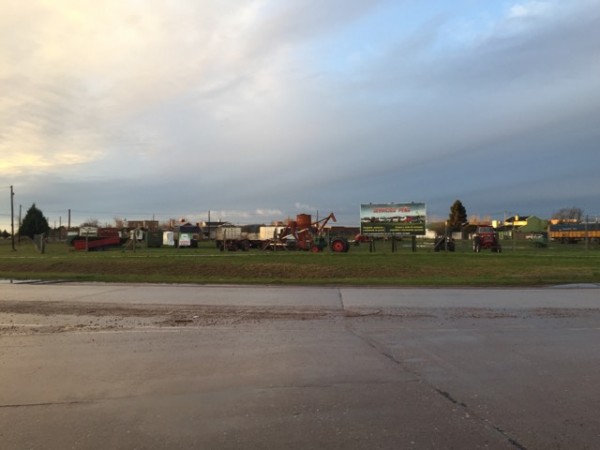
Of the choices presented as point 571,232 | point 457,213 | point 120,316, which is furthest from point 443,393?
point 457,213

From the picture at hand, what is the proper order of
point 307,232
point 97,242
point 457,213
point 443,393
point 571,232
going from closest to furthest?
1. point 443,393
2. point 307,232
3. point 97,242
4. point 571,232
5. point 457,213

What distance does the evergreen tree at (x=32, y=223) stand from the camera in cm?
10206

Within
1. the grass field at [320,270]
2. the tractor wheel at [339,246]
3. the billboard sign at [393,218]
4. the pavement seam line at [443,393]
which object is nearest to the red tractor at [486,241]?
the billboard sign at [393,218]

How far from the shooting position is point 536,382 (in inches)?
238

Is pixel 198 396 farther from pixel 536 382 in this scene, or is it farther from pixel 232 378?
pixel 536 382

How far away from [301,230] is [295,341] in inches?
1462

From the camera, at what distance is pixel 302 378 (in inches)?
245

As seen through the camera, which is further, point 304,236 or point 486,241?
point 304,236

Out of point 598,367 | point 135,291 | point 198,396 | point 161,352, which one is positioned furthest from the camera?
point 135,291

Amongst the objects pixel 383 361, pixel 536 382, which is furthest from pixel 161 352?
pixel 536 382

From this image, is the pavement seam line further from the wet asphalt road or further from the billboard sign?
the billboard sign

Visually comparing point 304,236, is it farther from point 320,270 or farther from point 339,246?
point 320,270

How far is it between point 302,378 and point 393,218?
A: 38.1 meters

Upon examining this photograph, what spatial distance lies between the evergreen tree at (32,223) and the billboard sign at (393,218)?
79.8m
